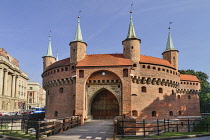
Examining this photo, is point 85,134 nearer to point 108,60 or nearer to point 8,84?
point 108,60

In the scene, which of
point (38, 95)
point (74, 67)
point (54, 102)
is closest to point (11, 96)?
point (38, 95)

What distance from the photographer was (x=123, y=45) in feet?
89.8

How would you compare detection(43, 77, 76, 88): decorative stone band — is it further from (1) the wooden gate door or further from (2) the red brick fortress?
(1) the wooden gate door

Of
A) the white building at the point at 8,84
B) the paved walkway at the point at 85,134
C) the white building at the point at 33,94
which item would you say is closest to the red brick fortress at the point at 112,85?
the paved walkway at the point at 85,134

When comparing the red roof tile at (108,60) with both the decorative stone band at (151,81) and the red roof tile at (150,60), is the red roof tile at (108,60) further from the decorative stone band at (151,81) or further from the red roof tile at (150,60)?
the decorative stone band at (151,81)

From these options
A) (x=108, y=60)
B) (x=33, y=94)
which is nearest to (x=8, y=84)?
(x=33, y=94)

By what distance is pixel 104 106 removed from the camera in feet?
86.7

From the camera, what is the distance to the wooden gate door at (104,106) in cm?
2616

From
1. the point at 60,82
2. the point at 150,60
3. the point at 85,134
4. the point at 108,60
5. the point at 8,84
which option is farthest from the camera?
the point at 8,84

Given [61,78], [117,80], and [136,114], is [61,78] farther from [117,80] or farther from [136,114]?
[136,114]

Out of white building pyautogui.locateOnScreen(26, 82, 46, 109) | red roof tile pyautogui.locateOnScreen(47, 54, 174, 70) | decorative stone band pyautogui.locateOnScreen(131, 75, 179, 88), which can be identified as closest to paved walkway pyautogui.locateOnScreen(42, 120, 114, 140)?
decorative stone band pyautogui.locateOnScreen(131, 75, 179, 88)

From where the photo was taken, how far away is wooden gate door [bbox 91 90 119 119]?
26.2 meters

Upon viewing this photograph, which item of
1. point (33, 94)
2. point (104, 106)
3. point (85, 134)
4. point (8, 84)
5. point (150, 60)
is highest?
point (150, 60)

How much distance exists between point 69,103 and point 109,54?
27.9 feet
